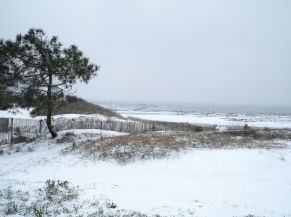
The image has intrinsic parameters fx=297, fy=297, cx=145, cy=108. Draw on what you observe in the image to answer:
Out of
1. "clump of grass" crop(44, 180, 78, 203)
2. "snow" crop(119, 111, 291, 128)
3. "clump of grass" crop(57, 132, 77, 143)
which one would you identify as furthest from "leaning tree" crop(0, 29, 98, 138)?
"snow" crop(119, 111, 291, 128)

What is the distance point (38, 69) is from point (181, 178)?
12353mm

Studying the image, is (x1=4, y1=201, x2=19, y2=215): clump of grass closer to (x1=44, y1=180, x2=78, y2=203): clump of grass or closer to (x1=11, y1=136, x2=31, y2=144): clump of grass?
(x1=44, y1=180, x2=78, y2=203): clump of grass

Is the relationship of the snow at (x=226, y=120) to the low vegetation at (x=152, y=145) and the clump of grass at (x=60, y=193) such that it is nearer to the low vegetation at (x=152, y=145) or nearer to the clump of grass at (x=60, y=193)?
the low vegetation at (x=152, y=145)

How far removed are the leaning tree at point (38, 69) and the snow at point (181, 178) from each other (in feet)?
11.3

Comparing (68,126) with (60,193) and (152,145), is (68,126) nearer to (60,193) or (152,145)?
(152,145)

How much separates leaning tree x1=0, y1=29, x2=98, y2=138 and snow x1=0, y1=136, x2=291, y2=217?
11.3 feet

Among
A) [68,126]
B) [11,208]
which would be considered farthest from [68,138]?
[11,208]

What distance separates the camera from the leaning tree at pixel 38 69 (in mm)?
18953

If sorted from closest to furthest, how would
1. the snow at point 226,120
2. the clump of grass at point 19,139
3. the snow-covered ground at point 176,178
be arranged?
the snow-covered ground at point 176,178 < the clump of grass at point 19,139 < the snow at point 226,120

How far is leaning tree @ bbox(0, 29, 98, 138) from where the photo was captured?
18953 millimetres

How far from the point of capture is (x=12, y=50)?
18.6 m

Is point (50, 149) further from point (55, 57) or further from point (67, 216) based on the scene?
point (67, 216)

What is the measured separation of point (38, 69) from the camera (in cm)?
1962

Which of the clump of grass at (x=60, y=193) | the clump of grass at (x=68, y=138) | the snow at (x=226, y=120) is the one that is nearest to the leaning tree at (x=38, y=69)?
the clump of grass at (x=68, y=138)
